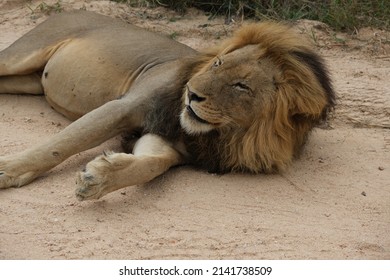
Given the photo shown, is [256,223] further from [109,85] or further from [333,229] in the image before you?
[109,85]

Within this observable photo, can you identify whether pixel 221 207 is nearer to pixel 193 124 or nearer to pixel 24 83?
pixel 193 124

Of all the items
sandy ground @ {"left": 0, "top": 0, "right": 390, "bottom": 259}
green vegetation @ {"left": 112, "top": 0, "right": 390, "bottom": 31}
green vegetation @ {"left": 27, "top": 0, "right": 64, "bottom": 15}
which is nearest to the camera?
sandy ground @ {"left": 0, "top": 0, "right": 390, "bottom": 259}

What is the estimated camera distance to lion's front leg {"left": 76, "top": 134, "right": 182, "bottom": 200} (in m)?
3.94

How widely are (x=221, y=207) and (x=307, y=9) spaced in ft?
11.7

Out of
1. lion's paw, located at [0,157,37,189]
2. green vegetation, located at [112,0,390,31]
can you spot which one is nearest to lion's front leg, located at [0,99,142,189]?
lion's paw, located at [0,157,37,189]

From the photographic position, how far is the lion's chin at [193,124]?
4219mm

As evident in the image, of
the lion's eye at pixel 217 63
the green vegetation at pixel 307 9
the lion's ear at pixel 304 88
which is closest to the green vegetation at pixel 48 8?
the green vegetation at pixel 307 9

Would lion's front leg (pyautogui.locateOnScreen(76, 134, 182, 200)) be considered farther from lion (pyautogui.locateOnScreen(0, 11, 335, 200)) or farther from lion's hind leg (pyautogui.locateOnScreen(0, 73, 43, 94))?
lion's hind leg (pyautogui.locateOnScreen(0, 73, 43, 94))

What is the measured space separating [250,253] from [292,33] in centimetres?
142

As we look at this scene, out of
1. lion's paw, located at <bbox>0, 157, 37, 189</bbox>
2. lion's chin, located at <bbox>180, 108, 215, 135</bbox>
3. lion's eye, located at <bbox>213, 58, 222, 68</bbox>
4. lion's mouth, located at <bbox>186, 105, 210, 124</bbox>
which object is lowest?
lion's paw, located at <bbox>0, 157, 37, 189</bbox>

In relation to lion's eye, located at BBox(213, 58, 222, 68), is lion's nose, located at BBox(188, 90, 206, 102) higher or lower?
lower

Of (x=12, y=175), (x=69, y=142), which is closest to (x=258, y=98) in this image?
(x=69, y=142)

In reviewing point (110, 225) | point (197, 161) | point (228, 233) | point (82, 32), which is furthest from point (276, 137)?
point (82, 32)

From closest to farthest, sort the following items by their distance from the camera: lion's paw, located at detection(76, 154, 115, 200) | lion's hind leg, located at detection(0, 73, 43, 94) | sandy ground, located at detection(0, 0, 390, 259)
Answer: sandy ground, located at detection(0, 0, 390, 259)
lion's paw, located at detection(76, 154, 115, 200)
lion's hind leg, located at detection(0, 73, 43, 94)
